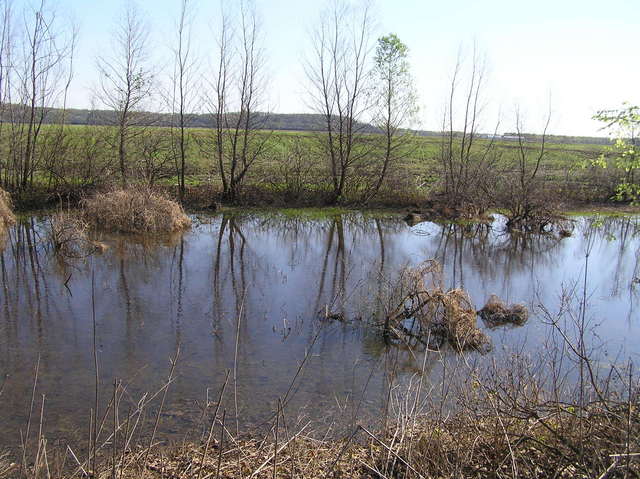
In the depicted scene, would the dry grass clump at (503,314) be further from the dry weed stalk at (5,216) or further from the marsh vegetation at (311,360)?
the dry weed stalk at (5,216)

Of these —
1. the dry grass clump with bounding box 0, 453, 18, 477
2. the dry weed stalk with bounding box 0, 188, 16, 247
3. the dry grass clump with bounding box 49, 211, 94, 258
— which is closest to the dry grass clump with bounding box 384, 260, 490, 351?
the dry grass clump with bounding box 0, 453, 18, 477

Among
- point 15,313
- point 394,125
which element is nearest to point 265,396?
point 15,313

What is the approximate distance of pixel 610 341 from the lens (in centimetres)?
928

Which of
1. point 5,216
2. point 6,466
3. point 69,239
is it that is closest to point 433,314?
point 6,466

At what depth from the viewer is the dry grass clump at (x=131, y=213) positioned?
17.0m

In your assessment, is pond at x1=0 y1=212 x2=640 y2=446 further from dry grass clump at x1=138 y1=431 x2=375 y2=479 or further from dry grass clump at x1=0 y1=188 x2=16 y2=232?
dry grass clump at x1=138 y1=431 x2=375 y2=479

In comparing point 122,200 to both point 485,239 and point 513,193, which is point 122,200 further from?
point 513,193

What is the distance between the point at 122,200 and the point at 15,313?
8.14 metres

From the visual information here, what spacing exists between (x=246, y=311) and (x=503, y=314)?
4.72 m

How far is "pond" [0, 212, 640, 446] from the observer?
22.0ft

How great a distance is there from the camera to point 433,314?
9.12 m

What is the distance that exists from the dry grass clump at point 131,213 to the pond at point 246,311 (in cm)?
95

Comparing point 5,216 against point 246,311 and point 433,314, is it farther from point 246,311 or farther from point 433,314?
point 433,314

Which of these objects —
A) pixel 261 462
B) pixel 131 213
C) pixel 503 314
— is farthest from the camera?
pixel 131 213
